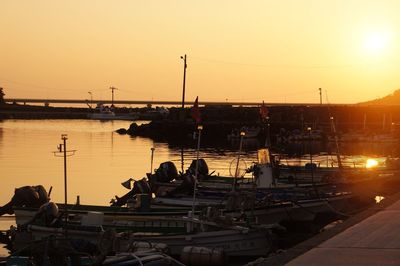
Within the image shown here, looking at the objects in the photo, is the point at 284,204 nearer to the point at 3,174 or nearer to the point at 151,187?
the point at 151,187

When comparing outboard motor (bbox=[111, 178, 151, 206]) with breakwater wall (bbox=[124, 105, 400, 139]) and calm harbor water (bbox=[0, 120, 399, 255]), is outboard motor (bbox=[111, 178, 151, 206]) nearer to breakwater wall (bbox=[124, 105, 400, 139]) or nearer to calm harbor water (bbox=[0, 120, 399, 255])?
calm harbor water (bbox=[0, 120, 399, 255])

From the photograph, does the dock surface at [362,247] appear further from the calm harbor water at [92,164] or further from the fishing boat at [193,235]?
the calm harbor water at [92,164]

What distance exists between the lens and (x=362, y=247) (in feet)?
43.4

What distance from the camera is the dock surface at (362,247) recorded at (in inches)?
477

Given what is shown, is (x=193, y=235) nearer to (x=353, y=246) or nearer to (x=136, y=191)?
(x=353, y=246)

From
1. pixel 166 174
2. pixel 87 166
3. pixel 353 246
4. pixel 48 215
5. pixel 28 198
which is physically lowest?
pixel 87 166

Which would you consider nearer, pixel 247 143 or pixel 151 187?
pixel 151 187

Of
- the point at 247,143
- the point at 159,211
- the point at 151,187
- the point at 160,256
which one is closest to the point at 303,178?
the point at 151,187

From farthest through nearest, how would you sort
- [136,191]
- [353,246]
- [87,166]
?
[87,166] → [136,191] → [353,246]

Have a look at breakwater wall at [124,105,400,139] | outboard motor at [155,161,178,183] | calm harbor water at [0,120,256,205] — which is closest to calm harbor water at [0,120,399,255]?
calm harbor water at [0,120,256,205]

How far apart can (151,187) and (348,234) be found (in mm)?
19394

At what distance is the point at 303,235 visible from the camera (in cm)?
2728

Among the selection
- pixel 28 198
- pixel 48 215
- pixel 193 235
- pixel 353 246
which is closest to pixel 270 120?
pixel 28 198

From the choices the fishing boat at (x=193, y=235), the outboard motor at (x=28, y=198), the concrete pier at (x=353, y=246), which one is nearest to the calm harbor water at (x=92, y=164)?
the outboard motor at (x=28, y=198)
